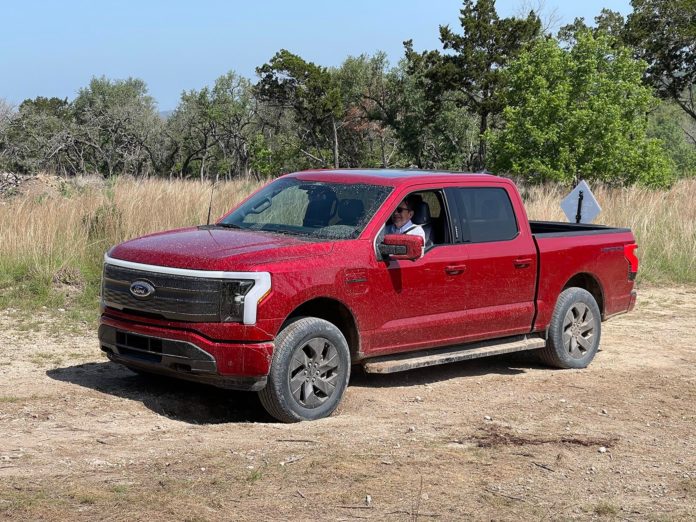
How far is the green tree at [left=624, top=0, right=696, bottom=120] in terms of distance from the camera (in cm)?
4522

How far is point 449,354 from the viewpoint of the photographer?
336 inches

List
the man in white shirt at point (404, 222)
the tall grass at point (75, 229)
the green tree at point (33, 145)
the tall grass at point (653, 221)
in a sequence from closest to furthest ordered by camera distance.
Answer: the man in white shirt at point (404, 222) < the tall grass at point (75, 229) < the tall grass at point (653, 221) < the green tree at point (33, 145)

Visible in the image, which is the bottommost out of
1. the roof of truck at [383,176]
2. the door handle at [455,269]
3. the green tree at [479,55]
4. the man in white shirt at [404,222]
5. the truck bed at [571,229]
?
the door handle at [455,269]

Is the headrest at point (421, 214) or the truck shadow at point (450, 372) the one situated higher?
the headrest at point (421, 214)

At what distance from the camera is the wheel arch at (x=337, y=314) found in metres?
7.52

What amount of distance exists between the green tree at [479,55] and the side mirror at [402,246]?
37.7m

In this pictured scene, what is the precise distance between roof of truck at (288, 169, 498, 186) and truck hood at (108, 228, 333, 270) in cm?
90

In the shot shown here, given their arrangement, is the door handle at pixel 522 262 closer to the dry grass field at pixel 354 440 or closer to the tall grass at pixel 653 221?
the dry grass field at pixel 354 440

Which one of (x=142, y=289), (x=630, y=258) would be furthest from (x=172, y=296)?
(x=630, y=258)

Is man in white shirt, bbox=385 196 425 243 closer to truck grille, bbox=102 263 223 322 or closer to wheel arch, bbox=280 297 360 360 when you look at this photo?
wheel arch, bbox=280 297 360 360

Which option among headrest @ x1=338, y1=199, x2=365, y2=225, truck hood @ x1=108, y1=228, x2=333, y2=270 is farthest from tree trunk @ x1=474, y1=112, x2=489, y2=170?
truck hood @ x1=108, y1=228, x2=333, y2=270

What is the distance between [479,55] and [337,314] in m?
38.6

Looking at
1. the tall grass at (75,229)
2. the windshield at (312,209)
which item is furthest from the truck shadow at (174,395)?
the tall grass at (75,229)

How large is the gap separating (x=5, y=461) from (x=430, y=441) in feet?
8.63
